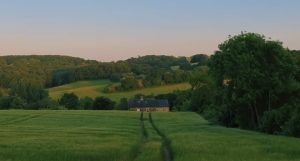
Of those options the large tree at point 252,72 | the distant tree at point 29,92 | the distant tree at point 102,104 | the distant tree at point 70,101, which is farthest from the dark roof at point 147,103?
the large tree at point 252,72

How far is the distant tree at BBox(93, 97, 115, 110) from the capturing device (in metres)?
159

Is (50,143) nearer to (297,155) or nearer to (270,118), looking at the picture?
(297,155)

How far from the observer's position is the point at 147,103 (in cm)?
18400

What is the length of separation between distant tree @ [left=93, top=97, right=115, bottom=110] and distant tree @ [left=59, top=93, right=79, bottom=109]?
10122 millimetres

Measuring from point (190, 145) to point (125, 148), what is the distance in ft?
15.9

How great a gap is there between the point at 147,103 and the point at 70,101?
27.3m

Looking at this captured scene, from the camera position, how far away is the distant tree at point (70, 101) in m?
168

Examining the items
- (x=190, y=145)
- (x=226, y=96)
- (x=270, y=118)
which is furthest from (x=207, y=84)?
(x=190, y=145)

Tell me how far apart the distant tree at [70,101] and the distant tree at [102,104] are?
1012 cm

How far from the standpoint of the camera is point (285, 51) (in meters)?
73.6

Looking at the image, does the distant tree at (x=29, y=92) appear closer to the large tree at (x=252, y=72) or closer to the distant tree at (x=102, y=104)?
the distant tree at (x=102, y=104)

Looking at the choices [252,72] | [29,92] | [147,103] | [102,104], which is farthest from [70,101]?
[252,72]

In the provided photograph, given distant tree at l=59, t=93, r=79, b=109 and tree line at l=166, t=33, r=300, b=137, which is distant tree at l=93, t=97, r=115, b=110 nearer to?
distant tree at l=59, t=93, r=79, b=109

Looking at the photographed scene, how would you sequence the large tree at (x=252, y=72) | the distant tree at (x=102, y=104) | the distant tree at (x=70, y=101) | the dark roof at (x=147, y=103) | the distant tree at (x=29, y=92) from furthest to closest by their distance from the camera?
the dark roof at (x=147, y=103)
the distant tree at (x=29, y=92)
the distant tree at (x=70, y=101)
the distant tree at (x=102, y=104)
the large tree at (x=252, y=72)
